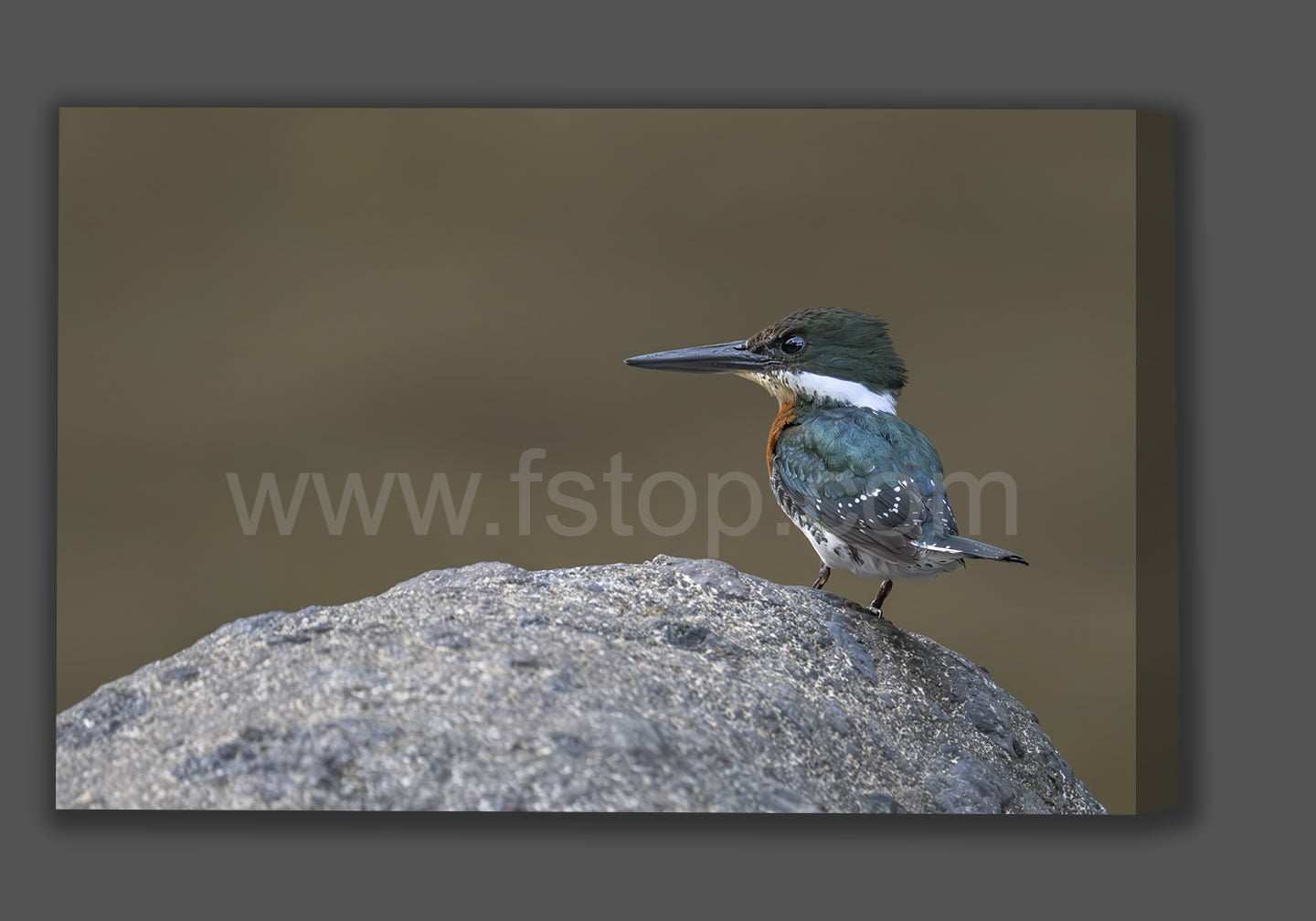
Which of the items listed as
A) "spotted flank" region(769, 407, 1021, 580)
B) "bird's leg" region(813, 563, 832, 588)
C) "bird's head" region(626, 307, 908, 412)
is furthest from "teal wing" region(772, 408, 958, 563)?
"bird's leg" region(813, 563, 832, 588)

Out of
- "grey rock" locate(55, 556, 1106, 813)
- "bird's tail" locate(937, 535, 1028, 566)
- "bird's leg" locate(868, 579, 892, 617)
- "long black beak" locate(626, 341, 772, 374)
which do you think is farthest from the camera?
"long black beak" locate(626, 341, 772, 374)

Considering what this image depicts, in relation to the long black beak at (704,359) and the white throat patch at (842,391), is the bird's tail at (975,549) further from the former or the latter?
the long black beak at (704,359)

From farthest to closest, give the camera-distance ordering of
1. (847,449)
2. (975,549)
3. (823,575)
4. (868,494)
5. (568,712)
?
(823,575) < (847,449) < (868,494) < (975,549) < (568,712)

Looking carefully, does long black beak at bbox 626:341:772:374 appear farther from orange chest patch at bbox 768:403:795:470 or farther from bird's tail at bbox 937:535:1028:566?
bird's tail at bbox 937:535:1028:566

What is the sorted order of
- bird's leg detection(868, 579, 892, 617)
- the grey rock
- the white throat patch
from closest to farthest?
the grey rock
bird's leg detection(868, 579, 892, 617)
the white throat patch

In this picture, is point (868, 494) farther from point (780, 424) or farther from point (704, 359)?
point (704, 359)

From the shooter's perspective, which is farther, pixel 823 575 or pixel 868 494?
pixel 823 575

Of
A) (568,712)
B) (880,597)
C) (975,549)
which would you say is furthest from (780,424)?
(568,712)

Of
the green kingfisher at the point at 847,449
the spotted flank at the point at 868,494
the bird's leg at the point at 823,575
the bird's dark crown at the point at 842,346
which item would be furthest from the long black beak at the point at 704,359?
the bird's leg at the point at 823,575
